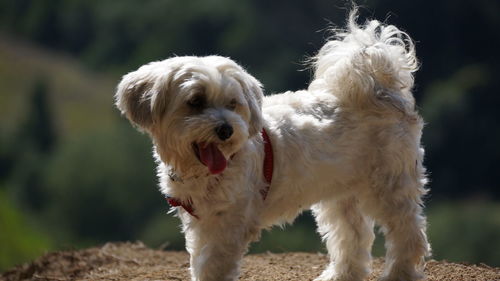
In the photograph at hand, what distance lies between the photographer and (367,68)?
7305mm

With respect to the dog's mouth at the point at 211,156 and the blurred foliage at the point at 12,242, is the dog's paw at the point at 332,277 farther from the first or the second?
the blurred foliage at the point at 12,242

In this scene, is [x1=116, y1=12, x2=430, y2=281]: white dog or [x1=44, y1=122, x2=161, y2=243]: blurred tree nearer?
[x1=116, y1=12, x2=430, y2=281]: white dog

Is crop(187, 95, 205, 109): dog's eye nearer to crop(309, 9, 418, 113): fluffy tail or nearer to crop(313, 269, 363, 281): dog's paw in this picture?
crop(309, 9, 418, 113): fluffy tail

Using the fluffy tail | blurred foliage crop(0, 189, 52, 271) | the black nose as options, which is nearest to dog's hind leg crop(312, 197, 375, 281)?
the fluffy tail

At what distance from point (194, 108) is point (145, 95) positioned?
376mm

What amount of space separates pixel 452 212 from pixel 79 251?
38343mm

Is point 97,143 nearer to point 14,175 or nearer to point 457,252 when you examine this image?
point 14,175

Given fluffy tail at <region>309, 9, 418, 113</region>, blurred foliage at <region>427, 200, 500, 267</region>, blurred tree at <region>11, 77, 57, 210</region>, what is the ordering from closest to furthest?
fluffy tail at <region>309, 9, 418, 113</region> → blurred foliage at <region>427, 200, 500, 267</region> → blurred tree at <region>11, 77, 57, 210</region>

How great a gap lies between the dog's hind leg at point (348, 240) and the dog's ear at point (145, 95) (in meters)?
2.14

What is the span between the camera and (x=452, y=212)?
151 ft

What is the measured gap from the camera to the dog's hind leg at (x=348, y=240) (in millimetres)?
7762

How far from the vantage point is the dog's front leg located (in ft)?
20.7

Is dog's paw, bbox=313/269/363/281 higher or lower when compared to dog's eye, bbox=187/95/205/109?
lower

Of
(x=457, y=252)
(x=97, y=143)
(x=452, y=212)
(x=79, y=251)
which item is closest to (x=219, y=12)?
(x=97, y=143)
